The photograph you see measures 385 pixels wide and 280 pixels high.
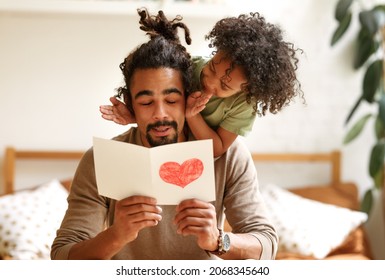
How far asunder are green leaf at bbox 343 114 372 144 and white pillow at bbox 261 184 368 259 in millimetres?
261

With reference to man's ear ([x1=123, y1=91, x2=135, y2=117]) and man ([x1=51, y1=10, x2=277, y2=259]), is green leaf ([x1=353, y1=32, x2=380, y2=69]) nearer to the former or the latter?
man ([x1=51, y1=10, x2=277, y2=259])

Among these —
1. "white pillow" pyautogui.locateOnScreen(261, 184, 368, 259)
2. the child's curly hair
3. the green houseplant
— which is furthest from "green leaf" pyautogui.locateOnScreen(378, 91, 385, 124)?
the child's curly hair

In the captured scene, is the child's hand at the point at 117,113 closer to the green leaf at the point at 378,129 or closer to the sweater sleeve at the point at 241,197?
the sweater sleeve at the point at 241,197

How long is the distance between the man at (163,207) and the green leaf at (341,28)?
1.18 metres

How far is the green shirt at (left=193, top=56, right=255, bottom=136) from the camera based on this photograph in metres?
0.90

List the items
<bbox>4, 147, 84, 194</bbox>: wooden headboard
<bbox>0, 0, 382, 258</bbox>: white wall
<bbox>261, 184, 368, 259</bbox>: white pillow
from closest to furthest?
<bbox>0, 0, 382, 258</bbox>: white wall < <bbox>4, 147, 84, 194</bbox>: wooden headboard < <bbox>261, 184, 368, 259</bbox>: white pillow

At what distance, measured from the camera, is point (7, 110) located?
1618 millimetres

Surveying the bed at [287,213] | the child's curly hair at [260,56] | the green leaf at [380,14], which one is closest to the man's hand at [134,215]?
the child's curly hair at [260,56]

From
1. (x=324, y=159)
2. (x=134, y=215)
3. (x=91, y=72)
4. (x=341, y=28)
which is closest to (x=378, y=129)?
(x=324, y=159)

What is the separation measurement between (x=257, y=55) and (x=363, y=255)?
1373mm

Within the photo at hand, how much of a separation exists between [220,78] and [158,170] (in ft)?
0.51

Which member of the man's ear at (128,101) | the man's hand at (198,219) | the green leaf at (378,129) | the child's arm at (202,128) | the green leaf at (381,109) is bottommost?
the man's hand at (198,219)

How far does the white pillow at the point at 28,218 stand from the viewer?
1.60 meters

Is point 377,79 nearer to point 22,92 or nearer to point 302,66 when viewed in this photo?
point 302,66
